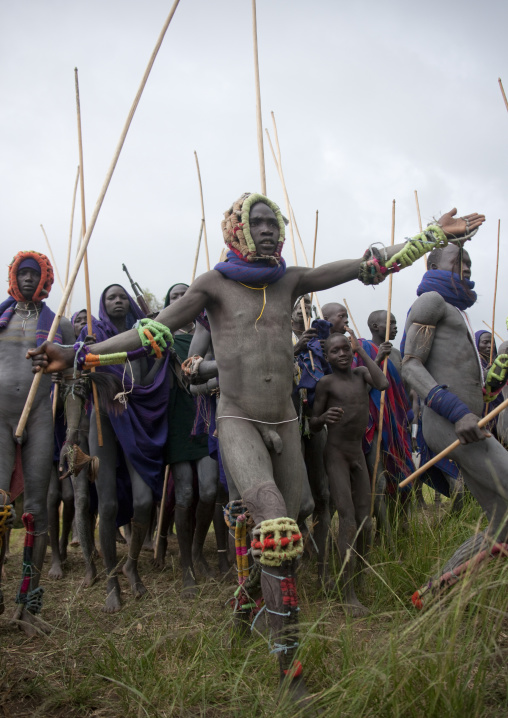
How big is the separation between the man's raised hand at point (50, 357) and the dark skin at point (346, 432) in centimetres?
202

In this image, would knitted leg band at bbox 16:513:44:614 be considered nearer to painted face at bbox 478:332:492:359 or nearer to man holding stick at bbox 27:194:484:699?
man holding stick at bbox 27:194:484:699

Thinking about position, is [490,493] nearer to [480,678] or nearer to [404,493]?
[480,678]

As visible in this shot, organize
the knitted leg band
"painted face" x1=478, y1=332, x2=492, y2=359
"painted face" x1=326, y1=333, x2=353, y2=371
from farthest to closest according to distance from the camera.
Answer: "painted face" x1=478, y1=332, x2=492, y2=359, "painted face" x1=326, y1=333, x2=353, y2=371, the knitted leg band

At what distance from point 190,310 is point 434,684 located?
2181 mm

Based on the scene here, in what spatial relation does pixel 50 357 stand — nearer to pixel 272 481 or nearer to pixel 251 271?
pixel 251 271

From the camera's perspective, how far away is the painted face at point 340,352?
4.97 metres

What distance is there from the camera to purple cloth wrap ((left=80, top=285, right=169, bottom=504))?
534 cm

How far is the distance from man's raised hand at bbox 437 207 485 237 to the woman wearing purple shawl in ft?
8.33

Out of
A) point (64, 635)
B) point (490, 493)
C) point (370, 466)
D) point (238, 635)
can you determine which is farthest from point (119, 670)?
point (370, 466)

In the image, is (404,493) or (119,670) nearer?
(119,670)

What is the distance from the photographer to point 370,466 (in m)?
5.38

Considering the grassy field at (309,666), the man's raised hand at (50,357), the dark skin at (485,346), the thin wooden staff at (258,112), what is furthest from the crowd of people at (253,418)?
the dark skin at (485,346)

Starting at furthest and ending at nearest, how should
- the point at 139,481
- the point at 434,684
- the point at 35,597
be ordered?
the point at 139,481
the point at 35,597
the point at 434,684

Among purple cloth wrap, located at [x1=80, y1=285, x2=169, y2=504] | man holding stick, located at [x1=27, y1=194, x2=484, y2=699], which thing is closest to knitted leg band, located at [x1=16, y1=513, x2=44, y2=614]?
purple cloth wrap, located at [x1=80, y1=285, x2=169, y2=504]
